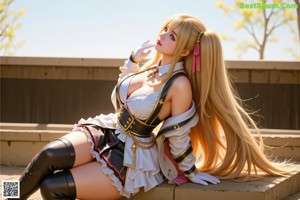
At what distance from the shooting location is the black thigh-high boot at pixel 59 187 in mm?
3982

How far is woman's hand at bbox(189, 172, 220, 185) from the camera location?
428 centimetres

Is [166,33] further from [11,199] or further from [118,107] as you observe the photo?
[11,199]

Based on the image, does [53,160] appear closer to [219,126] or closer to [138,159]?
[138,159]

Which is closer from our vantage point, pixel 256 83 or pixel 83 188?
pixel 83 188

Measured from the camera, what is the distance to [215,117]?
4.44 meters

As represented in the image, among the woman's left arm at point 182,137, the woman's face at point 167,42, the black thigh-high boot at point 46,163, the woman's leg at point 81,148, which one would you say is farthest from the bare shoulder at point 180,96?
the black thigh-high boot at point 46,163

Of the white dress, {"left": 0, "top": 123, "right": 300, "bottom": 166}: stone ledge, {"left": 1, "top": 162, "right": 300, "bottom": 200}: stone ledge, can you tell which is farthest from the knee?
{"left": 0, "top": 123, "right": 300, "bottom": 166}: stone ledge

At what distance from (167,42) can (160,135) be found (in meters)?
0.74

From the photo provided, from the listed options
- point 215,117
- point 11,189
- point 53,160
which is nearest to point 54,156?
point 53,160

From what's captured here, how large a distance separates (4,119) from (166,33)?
6130 mm

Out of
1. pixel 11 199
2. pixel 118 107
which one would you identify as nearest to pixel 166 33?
pixel 118 107

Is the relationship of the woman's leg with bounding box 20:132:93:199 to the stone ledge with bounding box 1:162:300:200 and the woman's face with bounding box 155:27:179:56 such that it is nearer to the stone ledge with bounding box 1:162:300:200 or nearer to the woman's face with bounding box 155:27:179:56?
the stone ledge with bounding box 1:162:300:200

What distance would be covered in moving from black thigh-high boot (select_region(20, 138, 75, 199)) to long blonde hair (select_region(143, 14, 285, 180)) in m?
1.00

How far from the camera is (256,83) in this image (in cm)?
895
